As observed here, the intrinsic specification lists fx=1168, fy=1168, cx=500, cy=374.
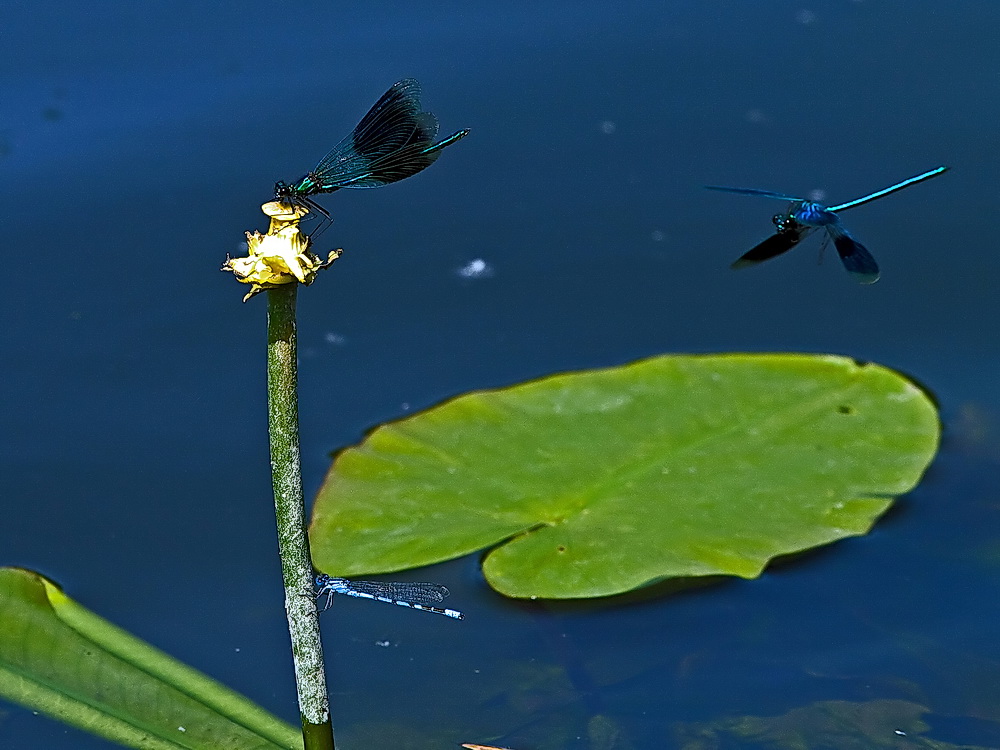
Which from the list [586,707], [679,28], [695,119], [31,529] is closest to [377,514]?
[586,707]

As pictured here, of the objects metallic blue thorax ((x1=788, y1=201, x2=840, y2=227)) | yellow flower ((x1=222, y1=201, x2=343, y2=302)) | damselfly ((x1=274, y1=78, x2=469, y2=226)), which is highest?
metallic blue thorax ((x1=788, y1=201, x2=840, y2=227))

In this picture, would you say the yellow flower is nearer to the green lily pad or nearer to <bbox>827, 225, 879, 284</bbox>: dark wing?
<bbox>827, 225, 879, 284</bbox>: dark wing

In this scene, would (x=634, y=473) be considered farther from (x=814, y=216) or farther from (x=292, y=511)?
(x=292, y=511)

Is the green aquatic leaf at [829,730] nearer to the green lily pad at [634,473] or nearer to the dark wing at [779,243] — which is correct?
the green lily pad at [634,473]

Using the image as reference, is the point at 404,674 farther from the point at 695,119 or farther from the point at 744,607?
the point at 695,119

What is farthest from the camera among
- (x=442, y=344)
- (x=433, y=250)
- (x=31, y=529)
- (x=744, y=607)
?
(x=433, y=250)

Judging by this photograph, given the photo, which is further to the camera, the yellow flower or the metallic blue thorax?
the metallic blue thorax

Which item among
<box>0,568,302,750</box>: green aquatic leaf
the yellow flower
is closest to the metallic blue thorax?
the yellow flower

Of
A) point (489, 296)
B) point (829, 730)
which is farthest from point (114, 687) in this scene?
point (489, 296)
